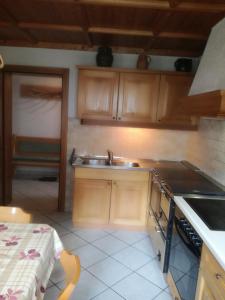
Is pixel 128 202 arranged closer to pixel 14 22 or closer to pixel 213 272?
pixel 213 272

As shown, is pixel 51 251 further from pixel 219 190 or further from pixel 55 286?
pixel 219 190

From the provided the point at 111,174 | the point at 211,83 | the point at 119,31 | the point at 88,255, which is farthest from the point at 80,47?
the point at 88,255

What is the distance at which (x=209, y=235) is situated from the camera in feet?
4.35

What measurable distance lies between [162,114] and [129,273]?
5.90 feet

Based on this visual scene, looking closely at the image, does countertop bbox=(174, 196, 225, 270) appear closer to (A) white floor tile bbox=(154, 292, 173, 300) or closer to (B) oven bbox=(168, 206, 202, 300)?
(B) oven bbox=(168, 206, 202, 300)

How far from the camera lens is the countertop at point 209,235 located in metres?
1.16

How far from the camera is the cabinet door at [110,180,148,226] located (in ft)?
9.57

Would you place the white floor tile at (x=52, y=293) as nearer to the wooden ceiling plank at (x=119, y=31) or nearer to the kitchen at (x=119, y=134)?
the kitchen at (x=119, y=134)

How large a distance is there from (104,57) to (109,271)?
2.33m

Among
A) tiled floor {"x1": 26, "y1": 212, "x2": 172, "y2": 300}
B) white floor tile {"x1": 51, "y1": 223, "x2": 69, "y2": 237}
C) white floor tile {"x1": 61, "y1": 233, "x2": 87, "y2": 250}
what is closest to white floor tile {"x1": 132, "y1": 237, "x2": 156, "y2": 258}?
tiled floor {"x1": 26, "y1": 212, "x2": 172, "y2": 300}

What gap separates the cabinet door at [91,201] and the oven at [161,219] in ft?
1.78

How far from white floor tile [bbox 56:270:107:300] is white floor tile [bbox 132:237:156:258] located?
0.69 metres

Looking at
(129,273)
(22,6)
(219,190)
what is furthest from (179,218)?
(22,6)

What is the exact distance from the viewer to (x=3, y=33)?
2.83m
